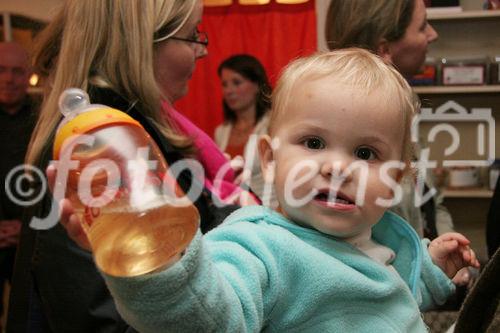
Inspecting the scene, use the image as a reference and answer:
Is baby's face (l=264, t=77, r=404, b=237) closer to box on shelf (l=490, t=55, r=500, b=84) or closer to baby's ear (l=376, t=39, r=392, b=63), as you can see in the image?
baby's ear (l=376, t=39, r=392, b=63)

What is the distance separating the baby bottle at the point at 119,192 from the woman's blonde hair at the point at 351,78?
24 centimetres

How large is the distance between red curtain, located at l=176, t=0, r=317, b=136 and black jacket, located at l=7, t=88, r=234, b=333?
9.35 ft

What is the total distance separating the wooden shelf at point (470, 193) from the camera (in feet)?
11.1

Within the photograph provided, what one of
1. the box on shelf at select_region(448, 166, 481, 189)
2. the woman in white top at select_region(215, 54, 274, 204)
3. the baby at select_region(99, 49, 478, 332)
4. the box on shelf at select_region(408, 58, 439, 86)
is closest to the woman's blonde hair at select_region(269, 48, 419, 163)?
the baby at select_region(99, 49, 478, 332)

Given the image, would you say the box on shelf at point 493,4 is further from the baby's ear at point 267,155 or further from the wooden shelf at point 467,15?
the baby's ear at point 267,155

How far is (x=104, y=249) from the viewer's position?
52cm

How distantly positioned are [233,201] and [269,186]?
42 centimetres

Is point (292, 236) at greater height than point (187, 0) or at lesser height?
lesser

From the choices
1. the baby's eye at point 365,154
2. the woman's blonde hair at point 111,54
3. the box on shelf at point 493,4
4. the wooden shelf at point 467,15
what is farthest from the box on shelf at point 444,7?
the baby's eye at point 365,154

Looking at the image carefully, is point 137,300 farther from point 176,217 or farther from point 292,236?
point 292,236

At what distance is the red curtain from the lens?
380 centimetres

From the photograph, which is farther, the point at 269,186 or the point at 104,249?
the point at 269,186

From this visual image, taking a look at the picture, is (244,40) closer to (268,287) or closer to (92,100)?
(92,100)

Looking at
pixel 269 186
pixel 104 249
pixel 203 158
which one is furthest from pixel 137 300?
pixel 203 158
